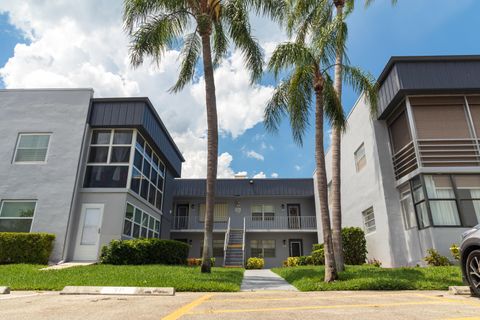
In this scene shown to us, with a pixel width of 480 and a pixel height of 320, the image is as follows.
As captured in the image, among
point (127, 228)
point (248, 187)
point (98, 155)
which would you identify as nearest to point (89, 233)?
point (127, 228)

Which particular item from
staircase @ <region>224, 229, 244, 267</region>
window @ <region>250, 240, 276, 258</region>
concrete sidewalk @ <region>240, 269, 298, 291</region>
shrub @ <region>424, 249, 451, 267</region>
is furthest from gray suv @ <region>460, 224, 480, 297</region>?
window @ <region>250, 240, 276, 258</region>

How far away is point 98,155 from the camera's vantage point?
14562mm

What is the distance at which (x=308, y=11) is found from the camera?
483 inches

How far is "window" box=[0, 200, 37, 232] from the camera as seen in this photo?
13.0m

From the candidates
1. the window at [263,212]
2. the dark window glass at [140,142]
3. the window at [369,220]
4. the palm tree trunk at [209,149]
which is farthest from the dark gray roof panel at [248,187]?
the palm tree trunk at [209,149]

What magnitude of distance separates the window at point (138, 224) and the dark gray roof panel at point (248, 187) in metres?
5.89

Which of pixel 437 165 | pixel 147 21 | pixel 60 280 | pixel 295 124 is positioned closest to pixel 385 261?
pixel 437 165

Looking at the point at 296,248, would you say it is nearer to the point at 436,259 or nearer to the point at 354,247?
the point at 354,247

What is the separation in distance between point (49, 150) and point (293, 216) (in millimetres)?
17159

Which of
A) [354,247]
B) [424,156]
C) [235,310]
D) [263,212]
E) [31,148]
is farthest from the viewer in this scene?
[263,212]

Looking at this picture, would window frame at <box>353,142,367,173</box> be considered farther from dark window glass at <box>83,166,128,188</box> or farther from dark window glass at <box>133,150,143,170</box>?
dark window glass at <box>83,166,128,188</box>

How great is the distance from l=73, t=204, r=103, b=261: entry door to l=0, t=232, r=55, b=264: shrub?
47.8 inches

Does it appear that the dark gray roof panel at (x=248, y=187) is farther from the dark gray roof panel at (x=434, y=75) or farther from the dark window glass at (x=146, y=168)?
the dark gray roof panel at (x=434, y=75)

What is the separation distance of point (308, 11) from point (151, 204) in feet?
41.2
